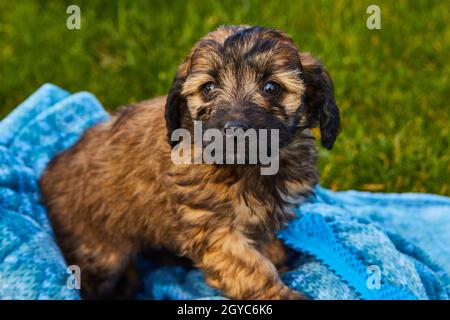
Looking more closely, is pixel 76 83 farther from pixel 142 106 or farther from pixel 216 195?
pixel 216 195

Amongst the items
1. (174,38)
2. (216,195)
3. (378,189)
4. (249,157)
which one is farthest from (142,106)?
(174,38)

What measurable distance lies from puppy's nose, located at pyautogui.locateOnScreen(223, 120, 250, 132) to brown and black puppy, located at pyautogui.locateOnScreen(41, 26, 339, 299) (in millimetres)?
18

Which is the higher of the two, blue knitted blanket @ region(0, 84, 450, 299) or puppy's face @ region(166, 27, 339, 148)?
puppy's face @ region(166, 27, 339, 148)

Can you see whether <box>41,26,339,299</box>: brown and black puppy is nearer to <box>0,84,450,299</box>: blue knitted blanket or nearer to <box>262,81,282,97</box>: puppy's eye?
<box>262,81,282,97</box>: puppy's eye

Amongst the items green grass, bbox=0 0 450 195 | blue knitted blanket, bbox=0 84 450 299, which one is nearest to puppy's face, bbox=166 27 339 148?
blue knitted blanket, bbox=0 84 450 299

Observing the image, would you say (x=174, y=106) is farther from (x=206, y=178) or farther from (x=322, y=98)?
(x=322, y=98)

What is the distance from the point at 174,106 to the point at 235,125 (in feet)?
1.97

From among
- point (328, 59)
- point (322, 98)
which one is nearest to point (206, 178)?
point (322, 98)

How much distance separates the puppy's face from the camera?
3232 millimetres

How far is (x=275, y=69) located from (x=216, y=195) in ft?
2.26

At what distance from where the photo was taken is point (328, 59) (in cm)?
616

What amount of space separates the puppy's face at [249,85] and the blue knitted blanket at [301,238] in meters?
0.79
